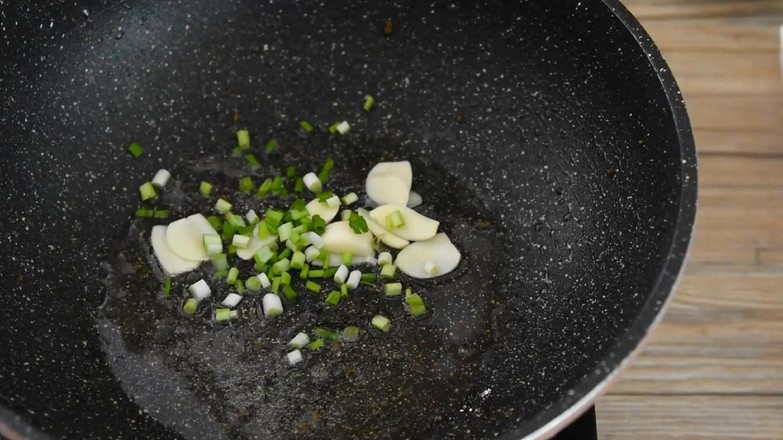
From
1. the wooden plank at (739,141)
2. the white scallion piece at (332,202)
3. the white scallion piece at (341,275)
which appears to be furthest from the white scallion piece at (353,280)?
the wooden plank at (739,141)

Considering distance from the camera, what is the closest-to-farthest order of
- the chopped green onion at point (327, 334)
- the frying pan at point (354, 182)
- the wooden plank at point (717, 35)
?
the frying pan at point (354, 182) → the chopped green onion at point (327, 334) → the wooden plank at point (717, 35)

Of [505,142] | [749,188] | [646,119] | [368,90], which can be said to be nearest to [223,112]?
[368,90]

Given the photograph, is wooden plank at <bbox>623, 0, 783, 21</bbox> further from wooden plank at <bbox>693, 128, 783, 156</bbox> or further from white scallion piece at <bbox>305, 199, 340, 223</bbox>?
white scallion piece at <bbox>305, 199, 340, 223</bbox>

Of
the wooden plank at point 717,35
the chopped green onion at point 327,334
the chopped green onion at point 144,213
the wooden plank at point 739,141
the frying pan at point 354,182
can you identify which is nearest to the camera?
the frying pan at point 354,182

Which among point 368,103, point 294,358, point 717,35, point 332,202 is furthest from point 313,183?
point 717,35

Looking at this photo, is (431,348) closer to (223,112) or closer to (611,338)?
(611,338)

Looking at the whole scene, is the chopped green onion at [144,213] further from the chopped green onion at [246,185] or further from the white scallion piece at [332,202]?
the white scallion piece at [332,202]

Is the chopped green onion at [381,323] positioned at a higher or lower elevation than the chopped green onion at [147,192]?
lower
